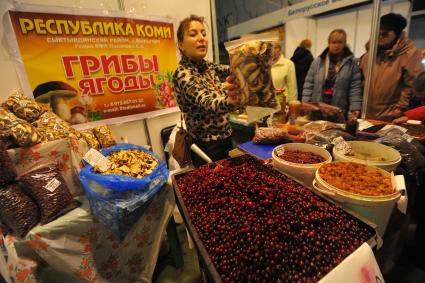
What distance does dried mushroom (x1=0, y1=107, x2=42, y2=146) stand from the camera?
3.57 feet

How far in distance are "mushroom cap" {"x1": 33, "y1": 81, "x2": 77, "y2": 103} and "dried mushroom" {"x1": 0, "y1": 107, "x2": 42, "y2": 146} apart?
0.62m

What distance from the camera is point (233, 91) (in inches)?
40.2

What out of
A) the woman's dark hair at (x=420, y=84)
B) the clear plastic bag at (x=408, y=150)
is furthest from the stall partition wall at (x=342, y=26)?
the clear plastic bag at (x=408, y=150)

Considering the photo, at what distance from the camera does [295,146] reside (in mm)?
1224

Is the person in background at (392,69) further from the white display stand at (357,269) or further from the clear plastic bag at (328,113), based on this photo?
the white display stand at (357,269)

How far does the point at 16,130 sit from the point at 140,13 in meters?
1.53

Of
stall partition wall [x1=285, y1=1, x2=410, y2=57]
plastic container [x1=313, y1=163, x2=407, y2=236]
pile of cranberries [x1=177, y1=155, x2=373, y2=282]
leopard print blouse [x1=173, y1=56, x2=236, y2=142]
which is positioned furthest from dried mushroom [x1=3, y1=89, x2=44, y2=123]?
stall partition wall [x1=285, y1=1, x2=410, y2=57]

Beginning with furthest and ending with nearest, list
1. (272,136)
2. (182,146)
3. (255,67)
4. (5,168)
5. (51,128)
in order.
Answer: (182,146) < (272,136) < (51,128) < (5,168) < (255,67)

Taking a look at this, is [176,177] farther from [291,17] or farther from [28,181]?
[291,17]

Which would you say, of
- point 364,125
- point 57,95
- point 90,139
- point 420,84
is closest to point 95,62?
point 57,95

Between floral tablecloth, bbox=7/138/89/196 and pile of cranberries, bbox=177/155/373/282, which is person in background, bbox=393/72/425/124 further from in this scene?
floral tablecloth, bbox=7/138/89/196

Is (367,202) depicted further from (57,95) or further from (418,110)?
(57,95)

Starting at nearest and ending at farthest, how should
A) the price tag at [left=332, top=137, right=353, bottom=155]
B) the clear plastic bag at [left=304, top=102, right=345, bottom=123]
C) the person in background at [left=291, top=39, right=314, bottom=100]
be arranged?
1. the price tag at [left=332, top=137, right=353, bottom=155]
2. the clear plastic bag at [left=304, top=102, right=345, bottom=123]
3. the person in background at [left=291, top=39, right=314, bottom=100]

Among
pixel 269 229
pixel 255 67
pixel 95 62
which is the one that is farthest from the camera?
pixel 95 62
